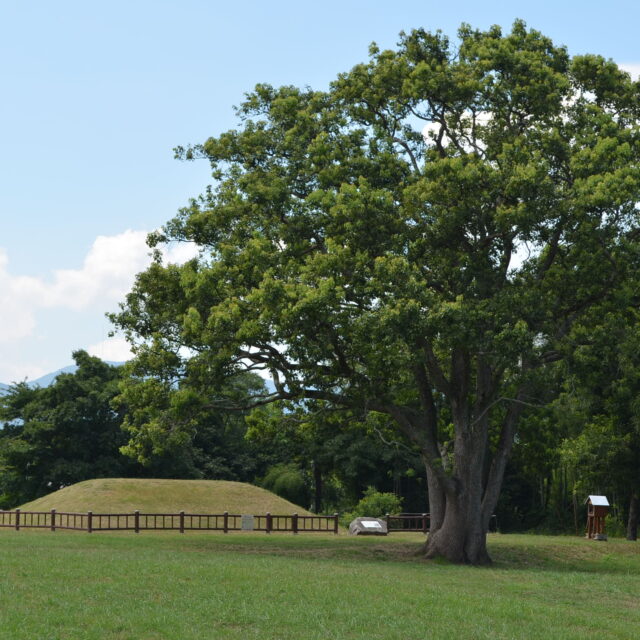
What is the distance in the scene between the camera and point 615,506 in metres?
51.8

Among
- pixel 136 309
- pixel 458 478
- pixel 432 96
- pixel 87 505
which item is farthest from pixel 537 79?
pixel 87 505

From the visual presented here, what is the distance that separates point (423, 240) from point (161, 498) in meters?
25.5

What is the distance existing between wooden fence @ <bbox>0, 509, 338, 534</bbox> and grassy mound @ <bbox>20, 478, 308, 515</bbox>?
886mm

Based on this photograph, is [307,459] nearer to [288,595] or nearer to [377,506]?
[377,506]

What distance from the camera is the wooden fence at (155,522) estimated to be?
130 feet

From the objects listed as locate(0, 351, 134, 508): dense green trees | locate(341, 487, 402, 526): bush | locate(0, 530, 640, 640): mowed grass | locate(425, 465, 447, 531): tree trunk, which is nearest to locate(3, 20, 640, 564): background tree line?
locate(425, 465, 447, 531): tree trunk

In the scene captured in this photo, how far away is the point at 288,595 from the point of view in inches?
709

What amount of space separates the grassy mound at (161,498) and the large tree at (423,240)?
17.1m

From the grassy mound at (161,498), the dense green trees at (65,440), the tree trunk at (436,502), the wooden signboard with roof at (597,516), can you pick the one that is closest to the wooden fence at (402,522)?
the grassy mound at (161,498)

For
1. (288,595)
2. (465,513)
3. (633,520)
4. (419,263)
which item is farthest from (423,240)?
(633,520)

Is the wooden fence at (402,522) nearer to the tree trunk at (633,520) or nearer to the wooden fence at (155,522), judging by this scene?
the wooden fence at (155,522)

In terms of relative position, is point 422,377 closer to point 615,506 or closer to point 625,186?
point 625,186

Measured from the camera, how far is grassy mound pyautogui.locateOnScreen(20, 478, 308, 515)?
148 ft

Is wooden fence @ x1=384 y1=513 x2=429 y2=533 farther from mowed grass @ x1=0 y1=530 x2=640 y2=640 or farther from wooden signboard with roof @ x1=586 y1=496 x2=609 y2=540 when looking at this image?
mowed grass @ x1=0 y1=530 x2=640 y2=640
